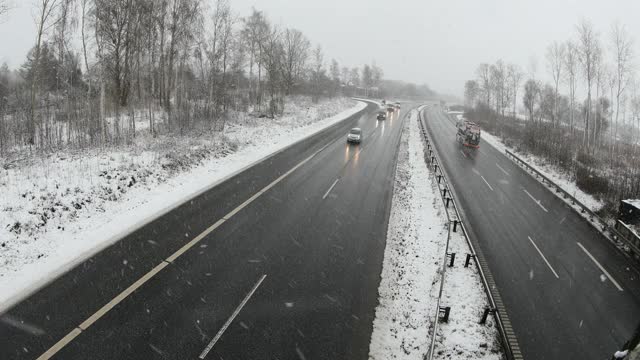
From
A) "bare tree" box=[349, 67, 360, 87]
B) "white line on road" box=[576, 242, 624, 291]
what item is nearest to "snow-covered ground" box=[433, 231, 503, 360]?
"white line on road" box=[576, 242, 624, 291]

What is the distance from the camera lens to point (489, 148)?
125 ft

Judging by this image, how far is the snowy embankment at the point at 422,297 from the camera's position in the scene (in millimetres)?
8156

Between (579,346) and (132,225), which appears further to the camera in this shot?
(132,225)

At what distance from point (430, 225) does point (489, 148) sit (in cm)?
2730

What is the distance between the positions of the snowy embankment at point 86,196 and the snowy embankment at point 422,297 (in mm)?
9315

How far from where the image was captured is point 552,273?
12.1 meters

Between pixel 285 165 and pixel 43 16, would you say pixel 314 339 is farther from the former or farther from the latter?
pixel 43 16

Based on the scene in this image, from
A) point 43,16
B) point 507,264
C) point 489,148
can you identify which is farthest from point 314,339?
point 489,148

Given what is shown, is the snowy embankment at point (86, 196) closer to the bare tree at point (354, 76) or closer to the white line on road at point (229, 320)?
the white line on road at point (229, 320)

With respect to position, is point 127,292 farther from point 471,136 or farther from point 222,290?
point 471,136

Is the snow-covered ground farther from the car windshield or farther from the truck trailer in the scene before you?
the truck trailer

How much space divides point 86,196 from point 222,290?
27.2ft

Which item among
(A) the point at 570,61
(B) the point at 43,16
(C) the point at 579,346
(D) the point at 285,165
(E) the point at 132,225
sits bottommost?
(C) the point at 579,346

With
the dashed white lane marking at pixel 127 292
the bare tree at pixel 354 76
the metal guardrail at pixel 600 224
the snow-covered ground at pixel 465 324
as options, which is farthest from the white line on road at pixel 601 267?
the bare tree at pixel 354 76
